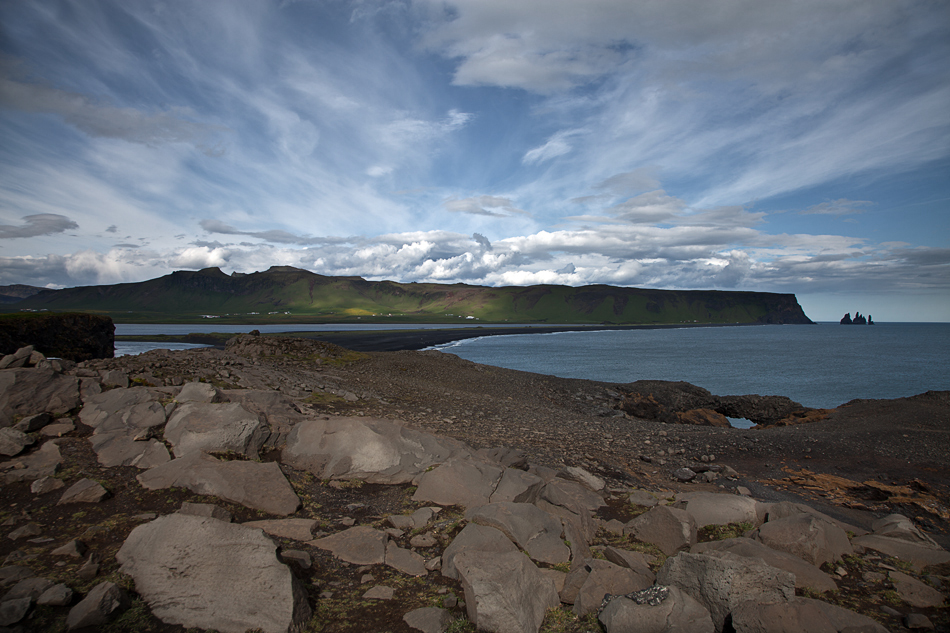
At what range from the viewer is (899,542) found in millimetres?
6598

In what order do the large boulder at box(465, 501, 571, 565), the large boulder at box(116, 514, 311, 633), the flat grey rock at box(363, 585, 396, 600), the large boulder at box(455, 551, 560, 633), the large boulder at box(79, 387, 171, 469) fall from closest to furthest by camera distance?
the large boulder at box(116, 514, 311, 633), the large boulder at box(455, 551, 560, 633), the flat grey rock at box(363, 585, 396, 600), the large boulder at box(465, 501, 571, 565), the large boulder at box(79, 387, 171, 469)

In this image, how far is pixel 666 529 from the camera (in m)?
6.79

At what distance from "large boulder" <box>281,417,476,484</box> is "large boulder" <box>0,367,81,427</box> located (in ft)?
14.7

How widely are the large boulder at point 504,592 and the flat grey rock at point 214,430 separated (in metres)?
5.16

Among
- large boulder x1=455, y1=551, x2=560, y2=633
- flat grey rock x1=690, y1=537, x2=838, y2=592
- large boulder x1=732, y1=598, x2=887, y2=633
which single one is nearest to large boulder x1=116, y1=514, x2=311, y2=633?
large boulder x1=455, y1=551, x2=560, y2=633

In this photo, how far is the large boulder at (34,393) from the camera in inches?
319

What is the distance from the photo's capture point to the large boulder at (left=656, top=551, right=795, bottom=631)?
475 cm

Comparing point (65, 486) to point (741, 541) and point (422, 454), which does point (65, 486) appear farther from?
point (741, 541)

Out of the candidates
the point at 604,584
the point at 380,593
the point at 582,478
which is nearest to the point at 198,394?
the point at 380,593

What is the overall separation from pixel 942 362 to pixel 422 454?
342ft

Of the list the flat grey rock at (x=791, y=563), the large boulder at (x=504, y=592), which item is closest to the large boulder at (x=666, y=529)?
the flat grey rock at (x=791, y=563)

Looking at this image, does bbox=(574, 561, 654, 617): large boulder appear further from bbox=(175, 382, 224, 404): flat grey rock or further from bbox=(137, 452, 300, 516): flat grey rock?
bbox=(175, 382, 224, 404): flat grey rock

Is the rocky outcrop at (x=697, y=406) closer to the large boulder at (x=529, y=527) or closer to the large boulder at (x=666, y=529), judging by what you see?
the large boulder at (x=666, y=529)

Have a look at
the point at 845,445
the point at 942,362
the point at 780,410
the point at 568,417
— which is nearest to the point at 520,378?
the point at 568,417
